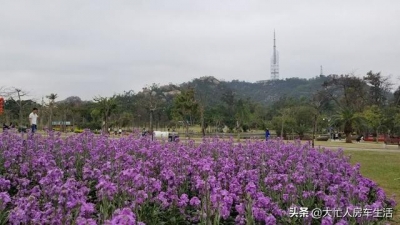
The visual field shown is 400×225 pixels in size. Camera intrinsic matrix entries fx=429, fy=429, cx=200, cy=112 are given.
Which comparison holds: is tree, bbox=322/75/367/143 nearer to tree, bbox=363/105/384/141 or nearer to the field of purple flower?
tree, bbox=363/105/384/141

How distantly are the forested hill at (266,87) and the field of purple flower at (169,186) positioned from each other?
83.8 metres

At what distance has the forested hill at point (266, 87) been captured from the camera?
98.6m

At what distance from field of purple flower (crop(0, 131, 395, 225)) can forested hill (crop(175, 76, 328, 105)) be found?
275 feet

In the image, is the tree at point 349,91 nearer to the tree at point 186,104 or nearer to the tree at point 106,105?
the tree at point 186,104

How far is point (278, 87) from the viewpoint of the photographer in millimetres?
130250

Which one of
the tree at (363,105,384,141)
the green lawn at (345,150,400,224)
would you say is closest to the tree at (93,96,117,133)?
the tree at (363,105,384,141)

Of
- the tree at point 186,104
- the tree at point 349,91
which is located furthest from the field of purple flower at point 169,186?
the tree at point 349,91

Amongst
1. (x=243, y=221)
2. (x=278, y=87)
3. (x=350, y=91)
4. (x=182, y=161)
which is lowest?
(x=243, y=221)

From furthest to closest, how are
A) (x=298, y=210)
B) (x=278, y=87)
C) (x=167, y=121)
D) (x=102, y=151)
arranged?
1. (x=278, y=87)
2. (x=167, y=121)
3. (x=102, y=151)
4. (x=298, y=210)

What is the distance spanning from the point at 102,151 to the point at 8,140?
229cm

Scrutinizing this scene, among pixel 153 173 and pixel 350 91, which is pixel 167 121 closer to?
pixel 350 91

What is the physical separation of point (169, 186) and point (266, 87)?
129915 millimetres

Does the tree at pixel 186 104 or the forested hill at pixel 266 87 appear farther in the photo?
the forested hill at pixel 266 87

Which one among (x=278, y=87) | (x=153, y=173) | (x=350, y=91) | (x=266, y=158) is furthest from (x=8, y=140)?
(x=278, y=87)
